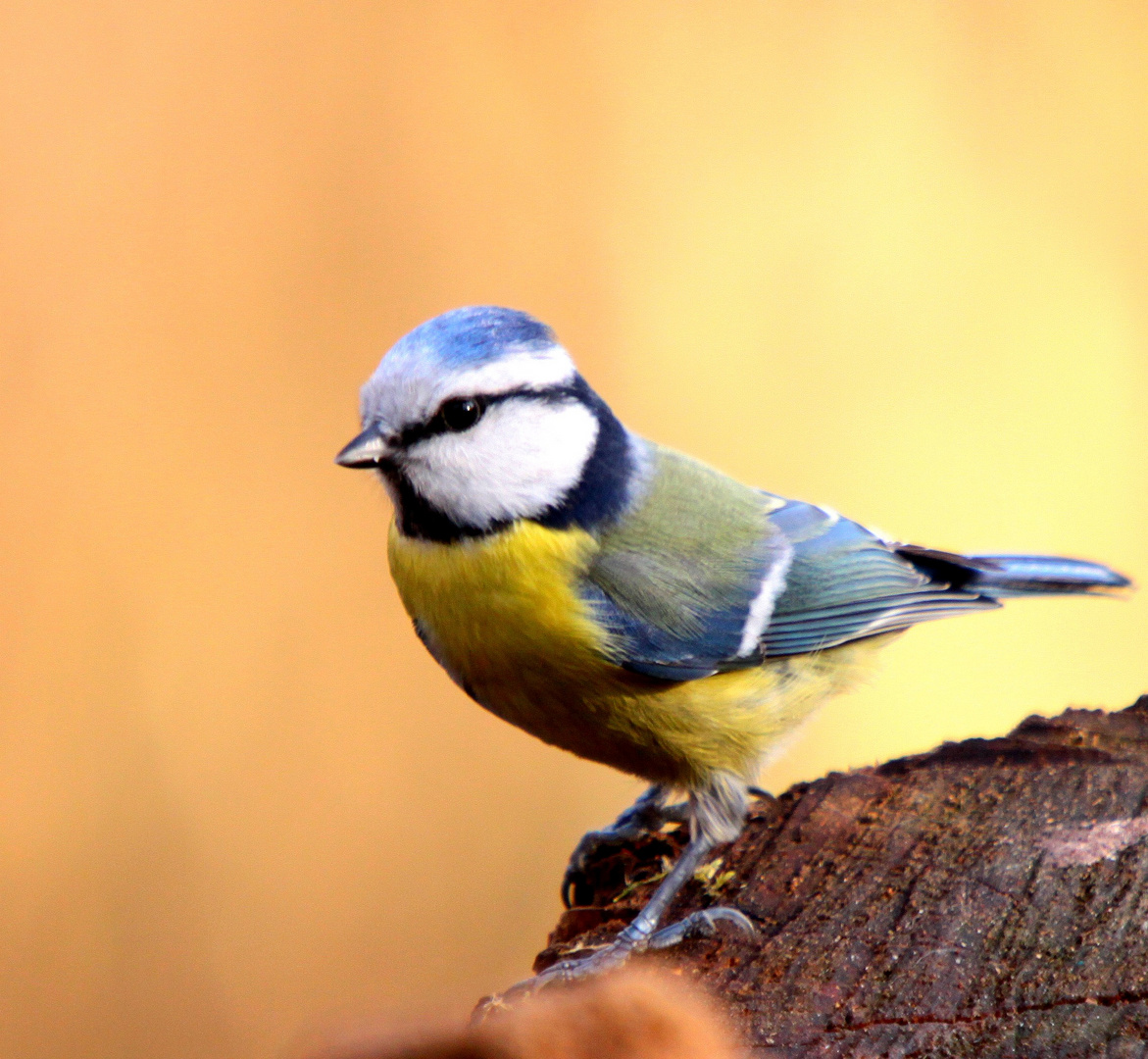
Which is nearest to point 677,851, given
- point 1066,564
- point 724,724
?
point 724,724

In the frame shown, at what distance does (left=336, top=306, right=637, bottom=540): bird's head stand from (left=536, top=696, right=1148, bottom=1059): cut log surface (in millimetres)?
515

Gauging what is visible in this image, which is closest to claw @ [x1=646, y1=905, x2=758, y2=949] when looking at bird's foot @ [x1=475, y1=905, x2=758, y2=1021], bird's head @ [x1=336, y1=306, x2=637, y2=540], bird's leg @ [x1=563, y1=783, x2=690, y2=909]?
bird's foot @ [x1=475, y1=905, x2=758, y2=1021]

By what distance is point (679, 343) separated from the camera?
295 centimetres

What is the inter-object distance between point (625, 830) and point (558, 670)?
452 millimetres

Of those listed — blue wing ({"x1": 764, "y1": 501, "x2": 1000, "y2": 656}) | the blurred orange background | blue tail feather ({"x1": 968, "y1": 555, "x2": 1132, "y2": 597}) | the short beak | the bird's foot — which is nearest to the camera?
the bird's foot

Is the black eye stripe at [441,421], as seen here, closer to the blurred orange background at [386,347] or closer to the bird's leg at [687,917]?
the bird's leg at [687,917]

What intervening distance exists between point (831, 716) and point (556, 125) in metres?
1.56

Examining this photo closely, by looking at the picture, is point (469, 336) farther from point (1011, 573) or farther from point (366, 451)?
point (1011, 573)

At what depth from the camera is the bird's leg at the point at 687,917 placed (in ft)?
4.40

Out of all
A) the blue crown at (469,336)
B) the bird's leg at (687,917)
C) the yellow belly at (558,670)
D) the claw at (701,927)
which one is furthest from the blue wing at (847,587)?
the blue crown at (469,336)

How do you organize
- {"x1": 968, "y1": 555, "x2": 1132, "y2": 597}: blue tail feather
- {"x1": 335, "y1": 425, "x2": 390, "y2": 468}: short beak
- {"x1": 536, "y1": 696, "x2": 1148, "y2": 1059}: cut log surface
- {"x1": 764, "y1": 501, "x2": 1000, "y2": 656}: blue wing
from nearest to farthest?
{"x1": 536, "y1": 696, "x2": 1148, "y2": 1059}: cut log surface, {"x1": 335, "y1": 425, "x2": 390, "y2": 468}: short beak, {"x1": 764, "y1": 501, "x2": 1000, "y2": 656}: blue wing, {"x1": 968, "y1": 555, "x2": 1132, "y2": 597}: blue tail feather

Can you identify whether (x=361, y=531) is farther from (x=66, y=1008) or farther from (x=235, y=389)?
(x=66, y=1008)

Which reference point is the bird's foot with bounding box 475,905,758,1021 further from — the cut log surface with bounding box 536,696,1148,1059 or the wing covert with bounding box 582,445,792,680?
the wing covert with bounding box 582,445,792,680

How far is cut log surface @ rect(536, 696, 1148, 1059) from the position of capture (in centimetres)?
103
